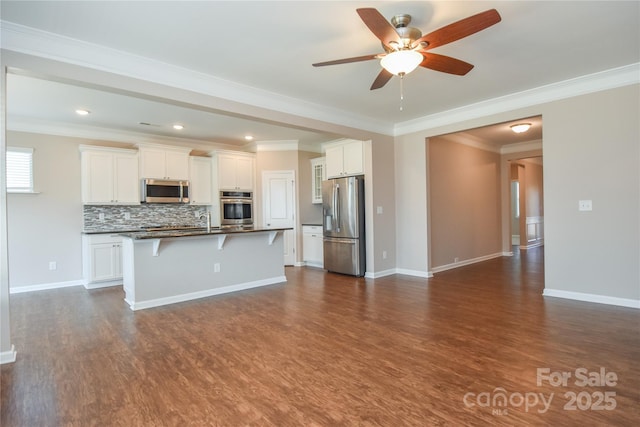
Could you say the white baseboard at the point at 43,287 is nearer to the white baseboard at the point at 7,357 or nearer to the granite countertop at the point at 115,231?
the granite countertop at the point at 115,231

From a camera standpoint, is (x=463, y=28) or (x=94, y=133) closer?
(x=463, y=28)

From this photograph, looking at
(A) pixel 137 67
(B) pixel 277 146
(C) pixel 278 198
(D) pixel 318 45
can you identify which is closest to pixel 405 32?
(D) pixel 318 45

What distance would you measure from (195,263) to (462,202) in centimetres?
520

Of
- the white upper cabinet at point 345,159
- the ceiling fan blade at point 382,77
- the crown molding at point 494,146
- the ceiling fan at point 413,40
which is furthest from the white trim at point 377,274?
the ceiling fan at point 413,40

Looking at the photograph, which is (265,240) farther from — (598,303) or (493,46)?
(598,303)

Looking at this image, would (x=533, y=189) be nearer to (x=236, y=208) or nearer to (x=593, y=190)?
(x=593, y=190)

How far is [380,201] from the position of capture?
18.7 ft

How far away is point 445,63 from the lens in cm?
277

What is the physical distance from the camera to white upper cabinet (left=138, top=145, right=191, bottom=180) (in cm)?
580

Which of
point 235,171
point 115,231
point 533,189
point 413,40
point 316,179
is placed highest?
point 413,40

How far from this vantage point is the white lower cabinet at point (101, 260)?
521 centimetres

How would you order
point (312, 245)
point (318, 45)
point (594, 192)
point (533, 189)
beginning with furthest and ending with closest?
point (533, 189) → point (312, 245) → point (594, 192) → point (318, 45)

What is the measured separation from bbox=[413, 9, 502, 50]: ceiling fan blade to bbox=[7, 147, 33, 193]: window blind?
19.2ft

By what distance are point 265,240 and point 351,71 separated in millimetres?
2803
